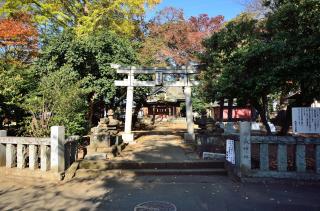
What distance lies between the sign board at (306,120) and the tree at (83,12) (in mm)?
14872

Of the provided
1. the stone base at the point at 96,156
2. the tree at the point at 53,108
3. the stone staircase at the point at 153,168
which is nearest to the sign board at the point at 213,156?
the stone staircase at the point at 153,168

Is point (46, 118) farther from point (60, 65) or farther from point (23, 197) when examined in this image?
point (60, 65)

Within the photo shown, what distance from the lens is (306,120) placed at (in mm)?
7543

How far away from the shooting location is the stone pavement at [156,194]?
5934mm

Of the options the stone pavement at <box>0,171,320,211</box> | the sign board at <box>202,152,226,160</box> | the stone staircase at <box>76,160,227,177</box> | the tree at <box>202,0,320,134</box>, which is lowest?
the stone pavement at <box>0,171,320,211</box>

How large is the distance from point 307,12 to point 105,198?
7678 mm

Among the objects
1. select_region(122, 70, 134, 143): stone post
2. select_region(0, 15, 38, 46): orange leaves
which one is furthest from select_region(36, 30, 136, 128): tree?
select_region(122, 70, 134, 143): stone post

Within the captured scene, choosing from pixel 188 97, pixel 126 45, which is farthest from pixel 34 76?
pixel 188 97

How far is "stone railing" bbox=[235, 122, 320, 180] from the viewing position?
7418 mm

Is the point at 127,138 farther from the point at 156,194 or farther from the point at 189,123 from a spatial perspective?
the point at 156,194

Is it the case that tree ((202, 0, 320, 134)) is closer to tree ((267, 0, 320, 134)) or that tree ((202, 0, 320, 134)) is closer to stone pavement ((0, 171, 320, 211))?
tree ((267, 0, 320, 134))

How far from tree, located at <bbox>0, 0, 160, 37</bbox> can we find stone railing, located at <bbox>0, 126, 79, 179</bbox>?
37.6 ft

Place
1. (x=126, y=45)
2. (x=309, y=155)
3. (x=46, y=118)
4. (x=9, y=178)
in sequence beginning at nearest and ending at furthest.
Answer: (x=9, y=178) → (x=46, y=118) → (x=309, y=155) → (x=126, y=45)

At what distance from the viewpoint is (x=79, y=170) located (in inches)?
346
